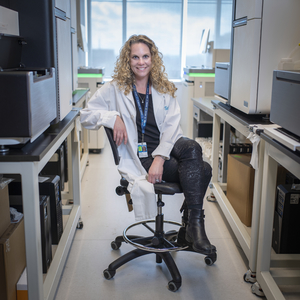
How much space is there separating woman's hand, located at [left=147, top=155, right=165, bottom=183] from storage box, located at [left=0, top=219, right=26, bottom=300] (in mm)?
612

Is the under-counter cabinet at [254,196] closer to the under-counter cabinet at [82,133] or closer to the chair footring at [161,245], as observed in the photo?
the chair footring at [161,245]

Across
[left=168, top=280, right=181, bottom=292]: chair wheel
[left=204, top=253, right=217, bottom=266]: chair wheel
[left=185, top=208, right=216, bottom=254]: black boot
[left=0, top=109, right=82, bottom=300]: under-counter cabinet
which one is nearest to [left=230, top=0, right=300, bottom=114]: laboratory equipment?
[left=185, top=208, right=216, bottom=254]: black boot

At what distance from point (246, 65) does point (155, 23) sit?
13.5 ft

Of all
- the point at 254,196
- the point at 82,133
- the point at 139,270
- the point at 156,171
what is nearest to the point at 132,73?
the point at 156,171

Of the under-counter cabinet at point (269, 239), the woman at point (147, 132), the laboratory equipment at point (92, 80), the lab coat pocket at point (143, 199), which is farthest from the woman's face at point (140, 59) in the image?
the laboratory equipment at point (92, 80)

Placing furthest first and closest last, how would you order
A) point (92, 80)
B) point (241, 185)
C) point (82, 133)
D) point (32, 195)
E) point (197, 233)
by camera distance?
point (92, 80) → point (82, 133) → point (241, 185) → point (197, 233) → point (32, 195)

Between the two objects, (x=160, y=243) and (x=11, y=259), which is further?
(x=160, y=243)

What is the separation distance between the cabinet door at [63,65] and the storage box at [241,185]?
1096mm

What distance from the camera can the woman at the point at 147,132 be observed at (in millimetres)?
1659

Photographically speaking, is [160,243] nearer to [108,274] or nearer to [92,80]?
[108,274]

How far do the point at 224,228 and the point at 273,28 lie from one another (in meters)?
1.27

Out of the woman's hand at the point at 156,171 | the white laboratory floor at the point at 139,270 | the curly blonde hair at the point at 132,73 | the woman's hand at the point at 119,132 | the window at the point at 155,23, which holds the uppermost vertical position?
the window at the point at 155,23

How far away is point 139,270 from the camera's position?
6.06 feet

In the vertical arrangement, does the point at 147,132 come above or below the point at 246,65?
below
